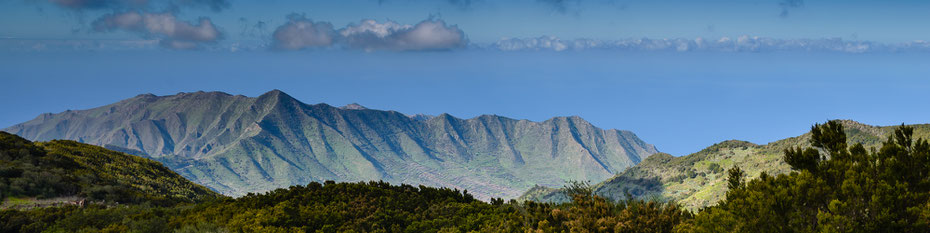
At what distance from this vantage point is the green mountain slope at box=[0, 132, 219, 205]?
90.8 meters

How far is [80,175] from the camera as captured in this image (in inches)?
4353

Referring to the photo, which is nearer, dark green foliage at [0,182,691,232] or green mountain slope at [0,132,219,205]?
dark green foliage at [0,182,691,232]

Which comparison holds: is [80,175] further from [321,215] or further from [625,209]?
[625,209]

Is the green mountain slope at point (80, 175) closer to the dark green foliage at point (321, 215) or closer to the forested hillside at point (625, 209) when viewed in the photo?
the dark green foliage at point (321, 215)

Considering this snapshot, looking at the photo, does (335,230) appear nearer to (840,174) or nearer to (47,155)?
(840,174)

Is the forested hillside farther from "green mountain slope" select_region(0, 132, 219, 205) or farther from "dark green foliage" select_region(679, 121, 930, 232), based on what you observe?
"green mountain slope" select_region(0, 132, 219, 205)

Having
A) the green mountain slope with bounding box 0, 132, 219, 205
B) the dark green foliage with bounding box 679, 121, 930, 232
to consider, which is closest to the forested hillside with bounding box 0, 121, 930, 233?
the dark green foliage with bounding box 679, 121, 930, 232

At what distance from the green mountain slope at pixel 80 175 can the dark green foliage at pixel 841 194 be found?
286 feet

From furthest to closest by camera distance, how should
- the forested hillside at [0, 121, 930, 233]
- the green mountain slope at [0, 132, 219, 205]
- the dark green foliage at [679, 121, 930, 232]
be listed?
the green mountain slope at [0, 132, 219, 205]
the forested hillside at [0, 121, 930, 233]
the dark green foliage at [679, 121, 930, 232]

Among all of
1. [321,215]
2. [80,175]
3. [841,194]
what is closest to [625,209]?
[841,194]

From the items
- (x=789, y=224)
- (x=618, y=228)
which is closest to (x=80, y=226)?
(x=618, y=228)

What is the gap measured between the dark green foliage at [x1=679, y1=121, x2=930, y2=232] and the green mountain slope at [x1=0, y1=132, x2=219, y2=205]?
8723 cm

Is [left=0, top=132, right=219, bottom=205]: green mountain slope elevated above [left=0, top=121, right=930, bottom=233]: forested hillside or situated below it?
above

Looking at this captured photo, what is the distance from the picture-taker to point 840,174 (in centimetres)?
3419
